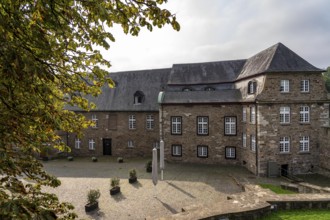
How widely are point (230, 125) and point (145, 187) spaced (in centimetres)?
1143

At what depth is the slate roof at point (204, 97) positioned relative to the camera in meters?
25.6

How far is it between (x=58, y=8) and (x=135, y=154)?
28.1 m

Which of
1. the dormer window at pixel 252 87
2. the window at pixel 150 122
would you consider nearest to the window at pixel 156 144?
the window at pixel 150 122

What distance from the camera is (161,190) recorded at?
17.6 m

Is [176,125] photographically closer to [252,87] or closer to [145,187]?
[252,87]

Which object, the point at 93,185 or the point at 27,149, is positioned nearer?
the point at 27,149

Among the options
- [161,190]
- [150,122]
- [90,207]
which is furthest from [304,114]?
[90,207]

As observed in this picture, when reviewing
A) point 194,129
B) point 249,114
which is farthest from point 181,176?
point 249,114

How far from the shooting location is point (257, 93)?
2189 cm

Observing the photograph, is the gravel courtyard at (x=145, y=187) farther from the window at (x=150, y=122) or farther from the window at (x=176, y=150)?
the window at (x=150, y=122)

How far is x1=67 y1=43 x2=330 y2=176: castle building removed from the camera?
21500 mm

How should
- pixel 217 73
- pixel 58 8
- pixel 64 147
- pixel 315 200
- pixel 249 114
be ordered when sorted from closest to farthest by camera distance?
1. pixel 58 8
2. pixel 64 147
3. pixel 315 200
4. pixel 249 114
5. pixel 217 73

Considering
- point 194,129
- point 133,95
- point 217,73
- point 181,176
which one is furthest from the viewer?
point 133,95

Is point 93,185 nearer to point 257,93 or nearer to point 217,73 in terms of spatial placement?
point 257,93
